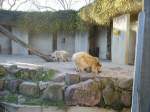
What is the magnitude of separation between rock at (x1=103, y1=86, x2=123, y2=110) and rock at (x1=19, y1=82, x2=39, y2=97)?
1.22 metres

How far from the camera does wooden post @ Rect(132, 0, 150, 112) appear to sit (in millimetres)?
875

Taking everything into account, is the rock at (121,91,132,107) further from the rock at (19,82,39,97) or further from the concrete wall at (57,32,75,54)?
the concrete wall at (57,32,75,54)

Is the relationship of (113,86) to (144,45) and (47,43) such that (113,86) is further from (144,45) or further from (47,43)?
(47,43)

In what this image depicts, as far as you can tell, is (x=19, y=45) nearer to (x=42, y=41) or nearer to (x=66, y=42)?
(x=42, y=41)

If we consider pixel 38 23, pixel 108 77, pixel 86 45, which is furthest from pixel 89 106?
pixel 38 23

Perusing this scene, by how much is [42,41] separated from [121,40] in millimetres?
5047

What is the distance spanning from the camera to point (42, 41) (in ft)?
39.0

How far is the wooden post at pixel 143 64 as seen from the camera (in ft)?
2.87

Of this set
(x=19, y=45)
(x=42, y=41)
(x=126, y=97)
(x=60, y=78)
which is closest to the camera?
(x=126, y=97)

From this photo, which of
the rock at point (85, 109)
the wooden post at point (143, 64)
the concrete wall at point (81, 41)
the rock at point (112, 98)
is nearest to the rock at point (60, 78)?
the rock at point (85, 109)

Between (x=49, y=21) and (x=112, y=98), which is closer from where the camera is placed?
(x=112, y=98)

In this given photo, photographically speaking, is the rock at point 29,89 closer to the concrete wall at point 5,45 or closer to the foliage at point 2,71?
the foliage at point 2,71

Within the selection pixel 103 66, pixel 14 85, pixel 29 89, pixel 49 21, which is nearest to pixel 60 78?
pixel 29 89

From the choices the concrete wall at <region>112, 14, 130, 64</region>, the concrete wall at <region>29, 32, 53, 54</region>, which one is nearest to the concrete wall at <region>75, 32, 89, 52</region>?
the concrete wall at <region>29, 32, 53, 54</region>
